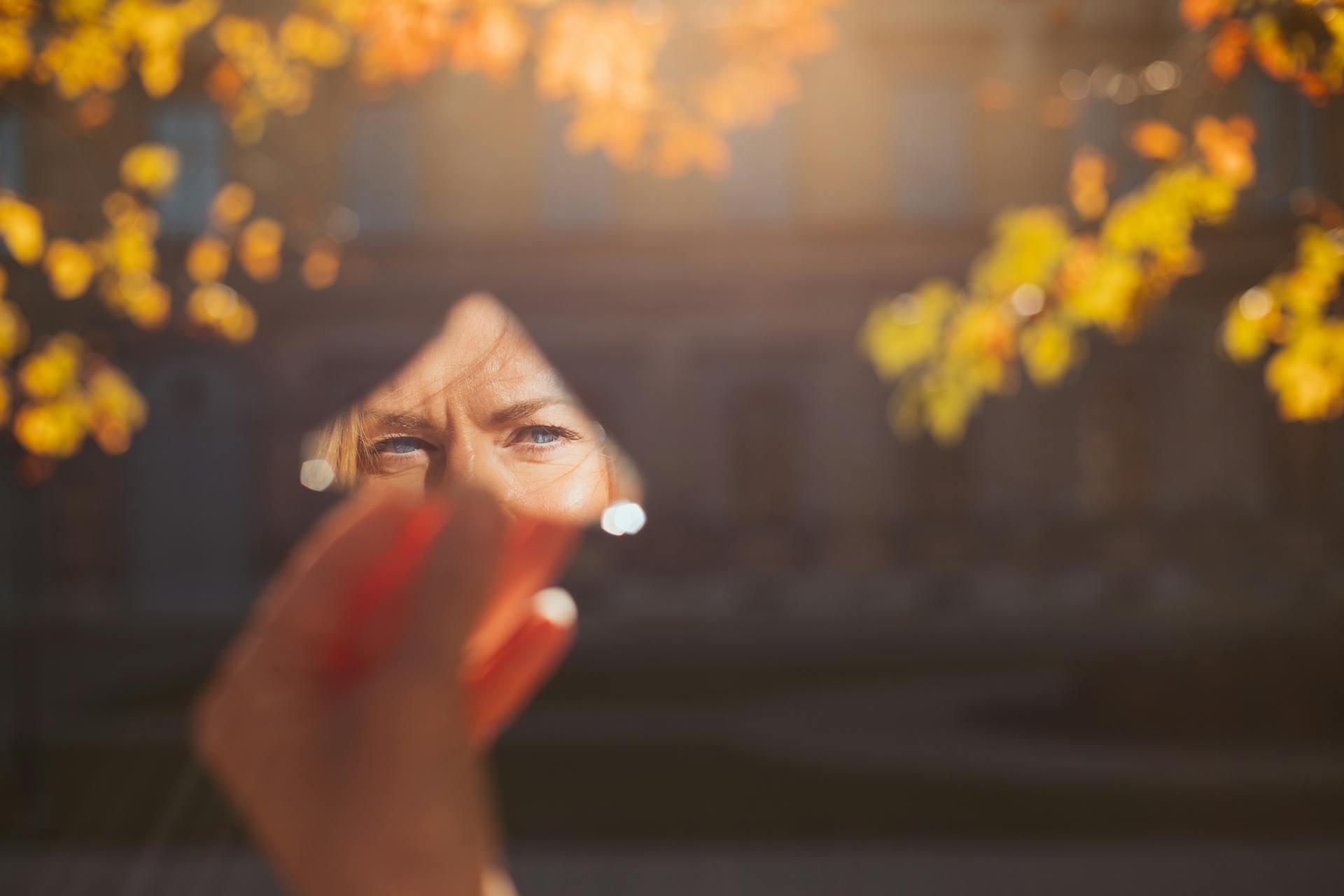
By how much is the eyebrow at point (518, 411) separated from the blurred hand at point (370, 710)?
177 millimetres

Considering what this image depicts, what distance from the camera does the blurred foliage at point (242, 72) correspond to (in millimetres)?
4082

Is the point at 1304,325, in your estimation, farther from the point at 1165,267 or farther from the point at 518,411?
the point at 518,411

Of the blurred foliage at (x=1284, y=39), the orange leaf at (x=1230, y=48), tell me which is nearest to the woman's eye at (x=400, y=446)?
the blurred foliage at (x=1284, y=39)

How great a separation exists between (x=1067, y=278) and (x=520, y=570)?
122 inches

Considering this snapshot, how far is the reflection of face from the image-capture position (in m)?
0.73

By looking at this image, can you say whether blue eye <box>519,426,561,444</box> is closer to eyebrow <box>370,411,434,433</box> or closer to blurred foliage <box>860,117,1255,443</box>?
eyebrow <box>370,411,434,433</box>

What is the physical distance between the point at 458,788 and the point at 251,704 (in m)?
0.11

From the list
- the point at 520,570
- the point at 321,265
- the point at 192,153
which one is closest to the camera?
the point at 520,570

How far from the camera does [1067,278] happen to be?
11.2 feet

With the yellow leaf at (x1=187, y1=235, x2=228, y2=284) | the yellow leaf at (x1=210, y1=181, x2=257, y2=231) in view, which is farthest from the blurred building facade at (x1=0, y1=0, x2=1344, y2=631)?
the yellow leaf at (x1=187, y1=235, x2=228, y2=284)

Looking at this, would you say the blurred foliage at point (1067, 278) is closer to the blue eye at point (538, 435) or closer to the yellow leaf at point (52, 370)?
the blue eye at point (538, 435)

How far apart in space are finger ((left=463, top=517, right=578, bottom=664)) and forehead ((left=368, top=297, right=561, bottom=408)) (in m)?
0.10

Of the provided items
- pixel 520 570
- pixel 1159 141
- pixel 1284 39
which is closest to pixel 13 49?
pixel 1159 141

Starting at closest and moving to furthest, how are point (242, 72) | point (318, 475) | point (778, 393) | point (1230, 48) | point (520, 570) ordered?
point (520, 570)
point (318, 475)
point (1230, 48)
point (242, 72)
point (778, 393)
